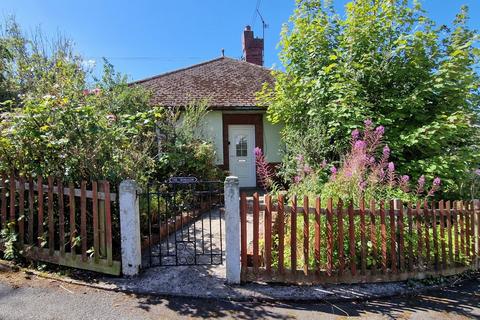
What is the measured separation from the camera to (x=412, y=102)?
17.9 feet

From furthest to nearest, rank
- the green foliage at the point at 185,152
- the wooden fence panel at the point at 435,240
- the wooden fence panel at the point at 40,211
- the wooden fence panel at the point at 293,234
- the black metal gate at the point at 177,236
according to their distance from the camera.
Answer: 1. the green foliage at the point at 185,152
2. the black metal gate at the point at 177,236
3. the wooden fence panel at the point at 40,211
4. the wooden fence panel at the point at 435,240
5. the wooden fence panel at the point at 293,234

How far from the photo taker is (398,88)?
5.93 metres

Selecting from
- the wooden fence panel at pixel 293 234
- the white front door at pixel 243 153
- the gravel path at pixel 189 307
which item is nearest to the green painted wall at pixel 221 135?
the white front door at pixel 243 153

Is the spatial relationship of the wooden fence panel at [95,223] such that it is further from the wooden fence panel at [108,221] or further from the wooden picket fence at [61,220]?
the wooden fence panel at [108,221]

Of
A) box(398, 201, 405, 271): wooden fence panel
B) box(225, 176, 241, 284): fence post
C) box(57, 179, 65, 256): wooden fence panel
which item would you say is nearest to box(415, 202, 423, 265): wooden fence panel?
box(398, 201, 405, 271): wooden fence panel

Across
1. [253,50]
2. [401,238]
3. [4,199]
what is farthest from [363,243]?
[253,50]

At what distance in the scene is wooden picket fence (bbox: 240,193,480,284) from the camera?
11.3ft

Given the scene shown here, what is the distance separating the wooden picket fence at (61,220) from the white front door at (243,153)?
647 cm

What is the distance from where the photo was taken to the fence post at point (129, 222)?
355cm

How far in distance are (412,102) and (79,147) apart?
220 inches

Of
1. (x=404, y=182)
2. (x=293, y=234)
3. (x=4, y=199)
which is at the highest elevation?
(x=404, y=182)

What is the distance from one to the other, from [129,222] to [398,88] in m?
5.54

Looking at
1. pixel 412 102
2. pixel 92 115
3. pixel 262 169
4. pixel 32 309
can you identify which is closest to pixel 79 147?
pixel 92 115

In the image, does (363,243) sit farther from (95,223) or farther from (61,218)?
(61,218)
